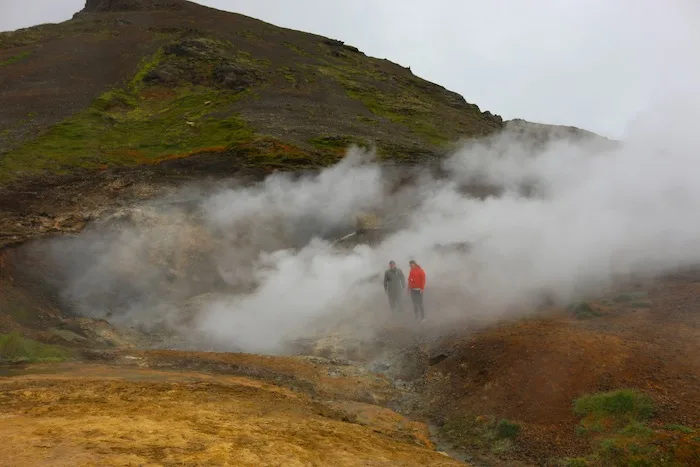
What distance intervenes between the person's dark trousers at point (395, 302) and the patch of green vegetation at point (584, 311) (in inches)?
160

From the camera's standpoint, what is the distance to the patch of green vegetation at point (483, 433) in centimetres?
727

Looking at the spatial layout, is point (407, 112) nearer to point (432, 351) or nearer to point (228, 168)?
point (228, 168)

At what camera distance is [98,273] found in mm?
15969

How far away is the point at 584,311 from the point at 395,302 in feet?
14.7

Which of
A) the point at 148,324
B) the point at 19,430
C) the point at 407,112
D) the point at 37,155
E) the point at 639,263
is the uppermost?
the point at 407,112

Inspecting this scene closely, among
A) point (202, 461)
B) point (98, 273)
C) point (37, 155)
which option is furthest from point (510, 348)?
point (37, 155)

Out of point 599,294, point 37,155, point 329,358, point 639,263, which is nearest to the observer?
point 329,358

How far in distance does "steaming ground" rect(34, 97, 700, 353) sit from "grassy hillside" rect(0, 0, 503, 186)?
18.8ft

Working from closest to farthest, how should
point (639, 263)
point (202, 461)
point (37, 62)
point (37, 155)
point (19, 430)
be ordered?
point (202, 461) → point (19, 430) → point (639, 263) → point (37, 155) → point (37, 62)

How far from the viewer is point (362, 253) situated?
16.7 m

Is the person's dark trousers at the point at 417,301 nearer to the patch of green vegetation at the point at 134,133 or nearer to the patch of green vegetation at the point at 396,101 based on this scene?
the patch of green vegetation at the point at 134,133

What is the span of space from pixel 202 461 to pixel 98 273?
12593 millimetres

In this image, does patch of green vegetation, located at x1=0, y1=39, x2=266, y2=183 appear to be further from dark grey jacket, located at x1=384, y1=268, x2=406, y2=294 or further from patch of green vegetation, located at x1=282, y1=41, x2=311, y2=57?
dark grey jacket, located at x1=384, y1=268, x2=406, y2=294

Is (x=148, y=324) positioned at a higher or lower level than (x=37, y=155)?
lower
